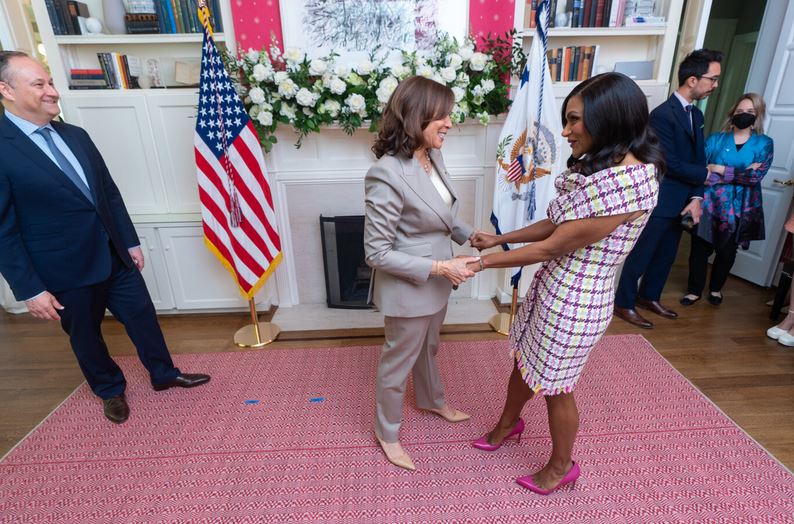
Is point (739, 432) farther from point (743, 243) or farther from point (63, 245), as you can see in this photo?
point (63, 245)

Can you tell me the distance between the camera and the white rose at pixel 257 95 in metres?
2.60

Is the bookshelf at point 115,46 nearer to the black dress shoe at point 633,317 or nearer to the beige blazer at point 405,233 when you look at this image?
the beige blazer at point 405,233

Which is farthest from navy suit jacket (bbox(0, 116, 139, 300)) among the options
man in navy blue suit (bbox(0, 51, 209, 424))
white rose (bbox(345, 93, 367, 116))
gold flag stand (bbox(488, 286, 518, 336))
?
gold flag stand (bbox(488, 286, 518, 336))

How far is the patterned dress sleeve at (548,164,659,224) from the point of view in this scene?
1.21 metres

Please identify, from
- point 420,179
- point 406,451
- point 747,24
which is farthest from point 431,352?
point 747,24

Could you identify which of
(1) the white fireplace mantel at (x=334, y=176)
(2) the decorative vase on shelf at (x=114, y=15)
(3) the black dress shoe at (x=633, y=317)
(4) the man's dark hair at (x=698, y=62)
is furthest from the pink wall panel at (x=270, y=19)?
(3) the black dress shoe at (x=633, y=317)

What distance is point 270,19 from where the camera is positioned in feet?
8.98

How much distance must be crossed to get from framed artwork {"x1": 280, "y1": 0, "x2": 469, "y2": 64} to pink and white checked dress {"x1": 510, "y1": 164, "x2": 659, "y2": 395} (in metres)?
1.88

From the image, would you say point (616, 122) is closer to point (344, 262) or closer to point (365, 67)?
point (365, 67)

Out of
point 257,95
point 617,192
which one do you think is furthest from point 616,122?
point 257,95

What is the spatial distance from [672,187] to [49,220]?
357 centimetres

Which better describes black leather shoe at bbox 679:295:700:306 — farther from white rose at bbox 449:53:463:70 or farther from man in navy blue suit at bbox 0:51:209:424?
man in navy blue suit at bbox 0:51:209:424

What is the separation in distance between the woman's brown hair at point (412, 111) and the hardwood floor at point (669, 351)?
1.76 meters

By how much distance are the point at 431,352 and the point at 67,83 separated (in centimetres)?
307
